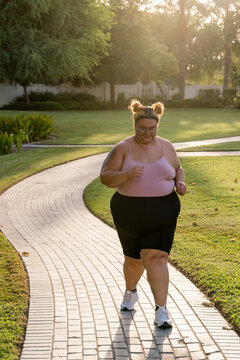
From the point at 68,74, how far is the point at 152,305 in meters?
21.6

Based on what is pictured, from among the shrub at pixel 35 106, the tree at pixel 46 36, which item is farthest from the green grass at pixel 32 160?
the shrub at pixel 35 106

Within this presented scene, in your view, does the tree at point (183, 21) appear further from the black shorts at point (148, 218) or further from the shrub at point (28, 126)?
the black shorts at point (148, 218)

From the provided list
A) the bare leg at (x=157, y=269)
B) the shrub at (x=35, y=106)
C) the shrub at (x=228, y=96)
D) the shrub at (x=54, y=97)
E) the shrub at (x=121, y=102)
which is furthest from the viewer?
the shrub at (x=121, y=102)

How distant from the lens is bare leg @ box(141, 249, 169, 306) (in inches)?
165

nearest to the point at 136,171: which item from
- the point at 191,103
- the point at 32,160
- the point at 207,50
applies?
the point at 32,160

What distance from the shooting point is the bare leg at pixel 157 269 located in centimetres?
418

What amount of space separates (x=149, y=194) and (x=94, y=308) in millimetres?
1257

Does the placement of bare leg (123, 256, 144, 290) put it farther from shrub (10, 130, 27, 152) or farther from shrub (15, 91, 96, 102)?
shrub (15, 91, 96, 102)

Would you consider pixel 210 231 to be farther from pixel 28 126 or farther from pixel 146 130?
pixel 28 126

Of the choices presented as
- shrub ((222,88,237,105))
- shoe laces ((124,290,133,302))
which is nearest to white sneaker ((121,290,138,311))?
shoe laces ((124,290,133,302))

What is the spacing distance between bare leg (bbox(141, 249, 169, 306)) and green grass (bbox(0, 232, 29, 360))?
111cm

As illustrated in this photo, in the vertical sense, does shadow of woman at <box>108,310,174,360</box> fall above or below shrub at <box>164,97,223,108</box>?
above

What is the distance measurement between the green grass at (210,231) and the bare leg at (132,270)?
2.67 ft

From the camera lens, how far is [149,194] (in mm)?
4137
